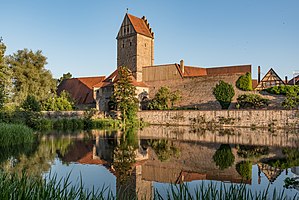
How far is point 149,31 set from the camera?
150ft

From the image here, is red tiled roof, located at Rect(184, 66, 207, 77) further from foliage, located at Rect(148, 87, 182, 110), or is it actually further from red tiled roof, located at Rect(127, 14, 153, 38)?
red tiled roof, located at Rect(127, 14, 153, 38)

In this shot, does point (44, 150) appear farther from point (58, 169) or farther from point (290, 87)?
point (290, 87)

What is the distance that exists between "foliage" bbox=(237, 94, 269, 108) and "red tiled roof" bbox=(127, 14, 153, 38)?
18.7 m

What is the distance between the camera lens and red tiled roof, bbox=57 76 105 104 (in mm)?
43219

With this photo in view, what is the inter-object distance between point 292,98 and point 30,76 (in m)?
28.9

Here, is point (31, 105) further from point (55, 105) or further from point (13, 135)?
point (13, 135)

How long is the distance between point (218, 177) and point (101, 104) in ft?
106

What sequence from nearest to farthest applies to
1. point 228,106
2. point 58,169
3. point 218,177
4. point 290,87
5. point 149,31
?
1. point 218,177
2. point 58,169
3. point 290,87
4. point 228,106
5. point 149,31

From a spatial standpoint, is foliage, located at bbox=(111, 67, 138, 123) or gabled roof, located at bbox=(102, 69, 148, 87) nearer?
foliage, located at bbox=(111, 67, 138, 123)

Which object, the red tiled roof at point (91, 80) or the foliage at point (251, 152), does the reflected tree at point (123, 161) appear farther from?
the red tiled roof at point (91, 80)

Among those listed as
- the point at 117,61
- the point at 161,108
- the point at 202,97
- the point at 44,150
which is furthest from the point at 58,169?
the point at 117,61

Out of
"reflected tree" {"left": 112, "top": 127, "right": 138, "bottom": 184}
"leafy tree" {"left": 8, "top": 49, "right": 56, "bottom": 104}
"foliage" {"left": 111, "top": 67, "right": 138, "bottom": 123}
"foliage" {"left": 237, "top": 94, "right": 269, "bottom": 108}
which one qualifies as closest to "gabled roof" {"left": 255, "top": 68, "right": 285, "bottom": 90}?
"foliage" {"left": 237, "top": 94, "right": 269, "bottom": 108}

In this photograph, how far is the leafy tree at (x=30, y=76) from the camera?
33406 mm

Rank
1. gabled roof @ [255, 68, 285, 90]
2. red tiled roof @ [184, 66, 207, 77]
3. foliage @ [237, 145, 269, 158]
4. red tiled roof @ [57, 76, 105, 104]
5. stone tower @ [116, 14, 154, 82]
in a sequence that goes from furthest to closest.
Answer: red tiled roof @ [57, 76, 105, 104]
stone tower @ [116, 14, 154, 82]
red tiled roof @ [184, 66, 207, 77]
gabled roof @ [255, 68, 285, 90]
foliage @ [237, 145, 269, 158]
